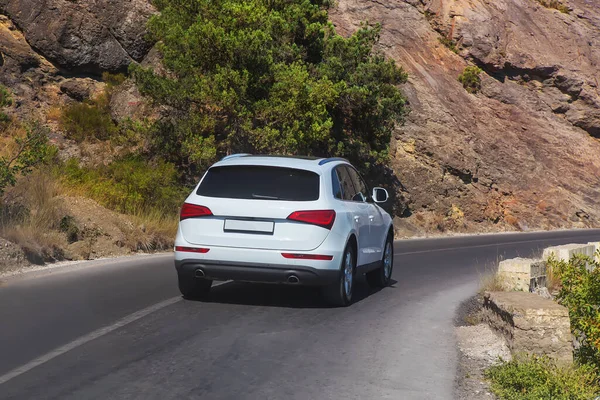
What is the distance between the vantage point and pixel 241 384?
6383mm

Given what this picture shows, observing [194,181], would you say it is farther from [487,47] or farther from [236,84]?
[487,47]

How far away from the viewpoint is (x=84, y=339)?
7.89 m

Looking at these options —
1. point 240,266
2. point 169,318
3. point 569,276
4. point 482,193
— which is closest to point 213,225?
point 240,266

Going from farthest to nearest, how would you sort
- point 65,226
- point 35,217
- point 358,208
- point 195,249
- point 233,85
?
point 233,85, point 65,226, point 35,217, point 358,208, point 195,249

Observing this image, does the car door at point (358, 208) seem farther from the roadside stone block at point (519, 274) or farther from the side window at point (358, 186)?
the roadside stone block at point (519, 274)

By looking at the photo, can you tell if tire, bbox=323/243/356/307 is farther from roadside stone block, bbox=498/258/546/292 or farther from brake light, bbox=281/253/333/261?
roadside stone block, bbox=498/258/546/292

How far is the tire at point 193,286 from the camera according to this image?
34.3 feet

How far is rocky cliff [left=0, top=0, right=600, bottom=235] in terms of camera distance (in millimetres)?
35125

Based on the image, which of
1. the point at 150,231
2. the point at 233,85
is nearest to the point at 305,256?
the point at 150,231

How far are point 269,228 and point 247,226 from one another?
26 centimetres

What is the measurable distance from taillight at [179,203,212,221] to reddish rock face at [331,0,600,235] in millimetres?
23860

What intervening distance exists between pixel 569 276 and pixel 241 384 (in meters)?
4.00

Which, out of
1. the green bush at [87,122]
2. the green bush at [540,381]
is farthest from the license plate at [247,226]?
the green bush at [87,122]

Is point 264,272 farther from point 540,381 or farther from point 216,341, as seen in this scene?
point 540,381
